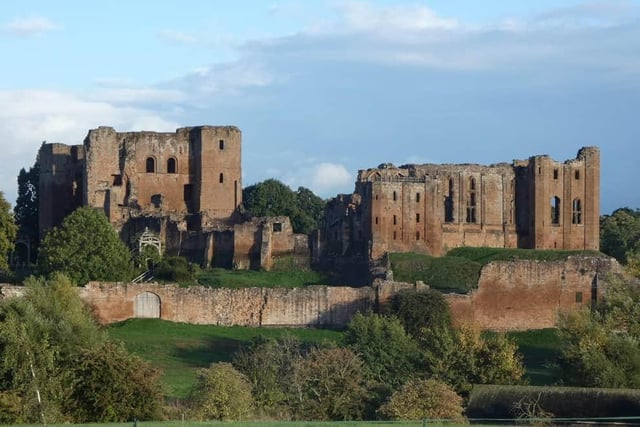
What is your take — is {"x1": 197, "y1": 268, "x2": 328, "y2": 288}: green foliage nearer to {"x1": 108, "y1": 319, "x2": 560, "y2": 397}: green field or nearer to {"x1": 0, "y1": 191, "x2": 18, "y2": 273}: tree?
{"x1": 108, "y1": 319, "x2": 560, "y2": 397}: green field

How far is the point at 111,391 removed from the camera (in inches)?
1713

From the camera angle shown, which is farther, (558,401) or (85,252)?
(85,252)

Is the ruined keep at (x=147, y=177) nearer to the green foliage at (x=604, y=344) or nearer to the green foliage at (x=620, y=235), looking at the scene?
the green foliage at (x=620, y=235)

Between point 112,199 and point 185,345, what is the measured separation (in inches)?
808

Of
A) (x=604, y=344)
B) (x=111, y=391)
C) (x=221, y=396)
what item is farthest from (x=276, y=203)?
(x=111, y=391)

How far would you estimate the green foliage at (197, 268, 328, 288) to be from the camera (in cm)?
6912

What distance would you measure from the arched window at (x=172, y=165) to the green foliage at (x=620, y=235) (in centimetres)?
1980

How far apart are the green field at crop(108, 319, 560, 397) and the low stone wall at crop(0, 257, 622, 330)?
2.82ft

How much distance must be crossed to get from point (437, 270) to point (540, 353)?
31.3 feet

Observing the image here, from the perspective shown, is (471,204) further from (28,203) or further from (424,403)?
(424,403)

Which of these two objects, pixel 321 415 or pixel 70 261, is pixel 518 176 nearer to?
pixel 70 261

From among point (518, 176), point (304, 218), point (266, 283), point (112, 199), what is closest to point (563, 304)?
point (266, 283)

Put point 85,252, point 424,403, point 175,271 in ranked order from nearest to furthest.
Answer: point 424,403 → point 85,252 → point 175,271

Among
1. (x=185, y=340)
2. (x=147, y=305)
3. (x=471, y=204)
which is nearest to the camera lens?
(x=185, y=340)
